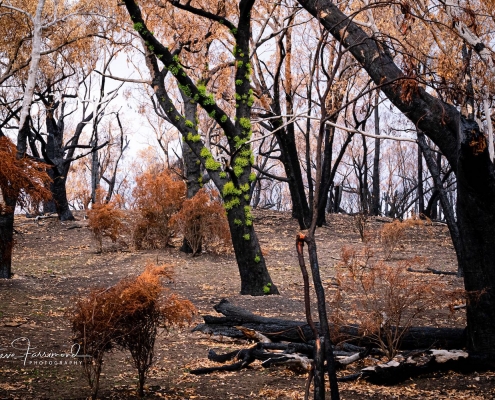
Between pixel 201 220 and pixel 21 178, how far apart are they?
6390 millimetres

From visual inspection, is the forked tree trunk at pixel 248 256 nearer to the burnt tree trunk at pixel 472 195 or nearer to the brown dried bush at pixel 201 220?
the brown dried bush at pixel 201 220

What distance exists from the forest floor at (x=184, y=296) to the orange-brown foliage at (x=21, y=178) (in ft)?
5.61

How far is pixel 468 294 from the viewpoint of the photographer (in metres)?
5.18

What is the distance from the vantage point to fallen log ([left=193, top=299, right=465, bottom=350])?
5867mm

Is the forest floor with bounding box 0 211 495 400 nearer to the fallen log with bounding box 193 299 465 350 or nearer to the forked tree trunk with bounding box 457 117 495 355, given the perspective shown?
the fallen log with bounding box 193 299 465 350

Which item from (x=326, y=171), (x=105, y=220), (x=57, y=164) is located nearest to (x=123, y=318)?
(x=105, y=220)

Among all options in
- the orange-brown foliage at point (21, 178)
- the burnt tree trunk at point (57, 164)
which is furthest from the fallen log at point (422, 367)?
the burnt tree trunk at point (57, 164)

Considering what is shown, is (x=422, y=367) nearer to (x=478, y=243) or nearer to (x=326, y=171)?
(x=478, y=243)

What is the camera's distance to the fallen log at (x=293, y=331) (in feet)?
19.2

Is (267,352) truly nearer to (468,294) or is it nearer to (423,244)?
(468,294)

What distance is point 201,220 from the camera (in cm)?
1430

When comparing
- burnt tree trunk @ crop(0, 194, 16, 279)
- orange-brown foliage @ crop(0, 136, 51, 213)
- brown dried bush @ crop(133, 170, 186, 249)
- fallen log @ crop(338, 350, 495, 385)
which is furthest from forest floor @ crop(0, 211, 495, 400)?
orange-brown foliage @ crop(0, 136, 51, 213)

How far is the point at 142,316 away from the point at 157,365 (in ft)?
4.92

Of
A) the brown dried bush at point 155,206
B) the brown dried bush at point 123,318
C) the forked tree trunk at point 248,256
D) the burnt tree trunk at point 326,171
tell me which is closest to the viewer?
the brown dried bush at point 123,318
